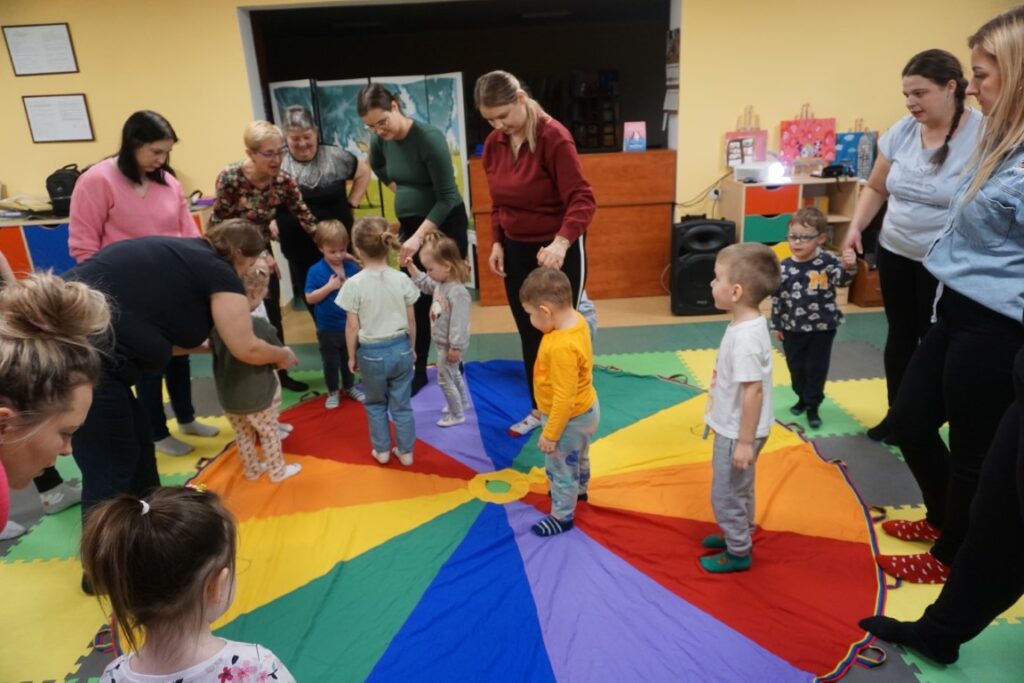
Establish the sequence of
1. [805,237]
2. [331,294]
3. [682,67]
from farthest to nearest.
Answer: [682,67]
[331,294]
[805,237]

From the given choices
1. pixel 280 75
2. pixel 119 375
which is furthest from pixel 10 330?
pixel 280 75

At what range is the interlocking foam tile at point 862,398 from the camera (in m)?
3.90

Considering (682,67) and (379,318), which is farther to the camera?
(682,67)

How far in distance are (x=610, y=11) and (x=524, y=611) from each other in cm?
900

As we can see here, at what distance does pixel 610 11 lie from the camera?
372 inches

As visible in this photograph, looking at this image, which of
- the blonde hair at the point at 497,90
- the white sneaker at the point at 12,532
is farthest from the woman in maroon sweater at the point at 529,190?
the white sneaker at the point at 12,532

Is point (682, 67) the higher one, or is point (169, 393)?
point (682, 67)

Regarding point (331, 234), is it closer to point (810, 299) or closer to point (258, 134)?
point (258, 134)

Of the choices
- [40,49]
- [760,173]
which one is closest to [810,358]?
[760,173]

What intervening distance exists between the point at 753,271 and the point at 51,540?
326 centimetres

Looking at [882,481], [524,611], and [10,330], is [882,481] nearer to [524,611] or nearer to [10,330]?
[524,611]

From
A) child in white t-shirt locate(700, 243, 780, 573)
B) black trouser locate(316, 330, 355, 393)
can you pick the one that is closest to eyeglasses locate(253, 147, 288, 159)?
black trouser locate(316, 330, 355, 393)

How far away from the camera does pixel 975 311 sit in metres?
2.04

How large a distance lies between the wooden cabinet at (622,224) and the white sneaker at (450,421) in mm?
2609
